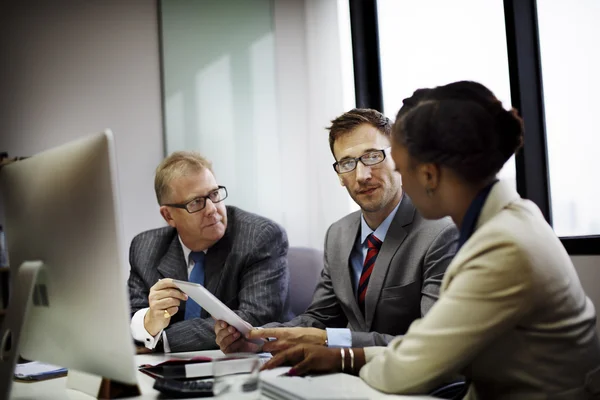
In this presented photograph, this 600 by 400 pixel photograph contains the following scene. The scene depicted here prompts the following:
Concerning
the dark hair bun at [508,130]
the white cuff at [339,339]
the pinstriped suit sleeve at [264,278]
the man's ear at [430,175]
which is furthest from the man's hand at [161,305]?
the dark hair bun at [508,130]

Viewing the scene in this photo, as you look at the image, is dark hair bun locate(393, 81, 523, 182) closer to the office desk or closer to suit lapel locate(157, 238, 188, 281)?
the office desk

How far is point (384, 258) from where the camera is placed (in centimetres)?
210

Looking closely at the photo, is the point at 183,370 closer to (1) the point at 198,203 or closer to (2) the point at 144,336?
(2) the point at 144,336

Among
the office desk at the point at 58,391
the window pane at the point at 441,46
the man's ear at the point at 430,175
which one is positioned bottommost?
the office desk at the point at 58,391

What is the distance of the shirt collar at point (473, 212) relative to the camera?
1405mm

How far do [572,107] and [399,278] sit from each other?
113 cm

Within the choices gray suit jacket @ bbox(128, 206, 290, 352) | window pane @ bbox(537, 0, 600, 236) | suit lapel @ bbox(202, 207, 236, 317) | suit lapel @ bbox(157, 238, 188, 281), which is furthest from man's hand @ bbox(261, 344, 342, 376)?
window pane @ bbox(537, 0, 600, 236)

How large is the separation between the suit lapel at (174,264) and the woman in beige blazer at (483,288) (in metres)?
1.22

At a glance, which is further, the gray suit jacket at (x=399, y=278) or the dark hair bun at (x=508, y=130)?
the gray suit jacket at (x=399, y=278)

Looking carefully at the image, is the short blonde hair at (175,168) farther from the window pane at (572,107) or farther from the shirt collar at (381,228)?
the window pane at (572,107)

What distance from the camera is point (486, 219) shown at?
136cm

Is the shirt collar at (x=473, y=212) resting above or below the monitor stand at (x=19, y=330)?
above

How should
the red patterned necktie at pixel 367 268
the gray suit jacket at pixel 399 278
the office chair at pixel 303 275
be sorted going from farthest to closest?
the office chair at pixel 303 275 → the red patterned necktie at pixel 367 268 → the gray suit jacket at pixel 399 278

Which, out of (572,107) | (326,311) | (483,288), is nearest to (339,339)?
(326,311)
